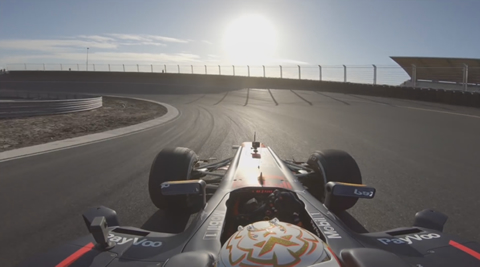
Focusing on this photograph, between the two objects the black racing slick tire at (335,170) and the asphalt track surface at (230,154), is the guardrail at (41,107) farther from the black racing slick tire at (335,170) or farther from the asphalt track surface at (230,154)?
the black racing slick tire at (335,170)

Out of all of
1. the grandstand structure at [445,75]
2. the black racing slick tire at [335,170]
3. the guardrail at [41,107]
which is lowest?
the black racing slick tire at [335,170]

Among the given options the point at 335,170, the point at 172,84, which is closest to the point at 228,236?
the point at 335,170

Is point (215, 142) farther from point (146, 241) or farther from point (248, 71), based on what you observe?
point (248, 71)

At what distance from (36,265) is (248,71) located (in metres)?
42.0

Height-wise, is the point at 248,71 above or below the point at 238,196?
above

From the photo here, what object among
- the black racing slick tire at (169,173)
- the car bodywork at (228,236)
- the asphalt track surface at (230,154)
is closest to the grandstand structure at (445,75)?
the asphalt track surface at (230,154)

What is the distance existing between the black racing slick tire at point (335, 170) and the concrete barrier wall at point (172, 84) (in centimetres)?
1539

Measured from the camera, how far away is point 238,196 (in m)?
3.27

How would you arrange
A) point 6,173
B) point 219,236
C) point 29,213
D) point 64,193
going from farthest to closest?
1. point 6,173
2. point 64,193
3. point 29,213
4. point 219,236

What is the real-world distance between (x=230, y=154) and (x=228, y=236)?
537cm

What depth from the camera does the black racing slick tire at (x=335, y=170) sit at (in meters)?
4.58

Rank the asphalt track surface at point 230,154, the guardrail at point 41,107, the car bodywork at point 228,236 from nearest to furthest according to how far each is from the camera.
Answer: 1. the car bodywork at point 228,236
2. the asphalt track surface at point 230,154
3. the guardrail at point 41,107

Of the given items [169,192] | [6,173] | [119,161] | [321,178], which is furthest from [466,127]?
[6,173]

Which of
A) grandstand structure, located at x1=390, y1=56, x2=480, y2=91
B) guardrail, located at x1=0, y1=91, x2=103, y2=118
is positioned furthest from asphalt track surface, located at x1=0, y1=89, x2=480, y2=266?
grandstand structure, located at x1=390, y1=56, x2=480, y2=91
